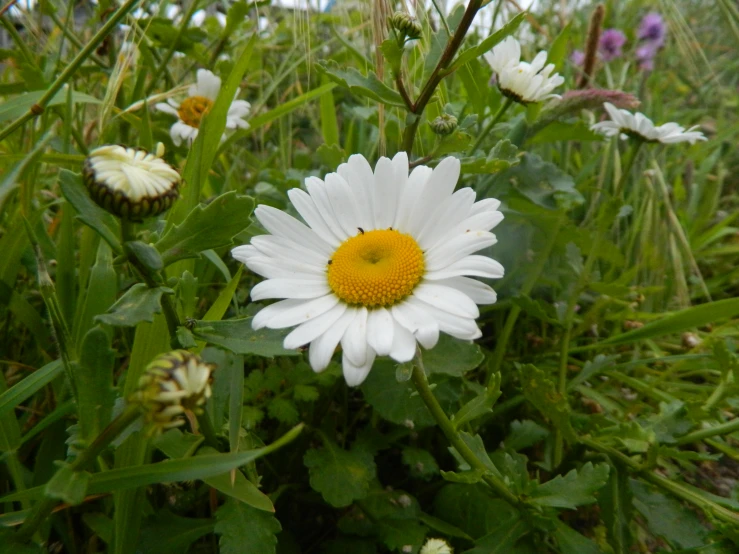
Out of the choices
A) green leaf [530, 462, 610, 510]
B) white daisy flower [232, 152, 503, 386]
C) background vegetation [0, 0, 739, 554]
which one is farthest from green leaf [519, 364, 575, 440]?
white daisy flower [232, 152, 503, 386]

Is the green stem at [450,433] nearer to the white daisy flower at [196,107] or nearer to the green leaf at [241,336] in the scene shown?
the green leaf at [241,336]

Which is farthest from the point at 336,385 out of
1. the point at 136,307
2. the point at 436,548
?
the point at 136,307

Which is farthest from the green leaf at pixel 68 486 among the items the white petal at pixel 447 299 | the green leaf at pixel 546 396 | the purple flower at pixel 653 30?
the purple flower at pixel 653 30

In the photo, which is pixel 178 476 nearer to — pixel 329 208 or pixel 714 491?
pixel 329 208

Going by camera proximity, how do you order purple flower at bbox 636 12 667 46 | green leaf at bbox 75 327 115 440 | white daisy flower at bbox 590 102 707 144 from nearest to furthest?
1. green leaf at bbox 75 327 115 440
2. white daisy flower at bbox 590 102 707 144
3. purple flower at bbox 636 12 667 46

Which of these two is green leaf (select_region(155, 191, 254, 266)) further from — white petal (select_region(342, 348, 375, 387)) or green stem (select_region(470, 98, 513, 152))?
green stem (select_region(470, 98, 513, 152))

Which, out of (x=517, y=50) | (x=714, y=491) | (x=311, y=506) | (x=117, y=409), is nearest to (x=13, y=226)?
(x=117, y=409)

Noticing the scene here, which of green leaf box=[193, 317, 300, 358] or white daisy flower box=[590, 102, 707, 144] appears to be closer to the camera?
green leaf box=[193, 317, 300, 358]
